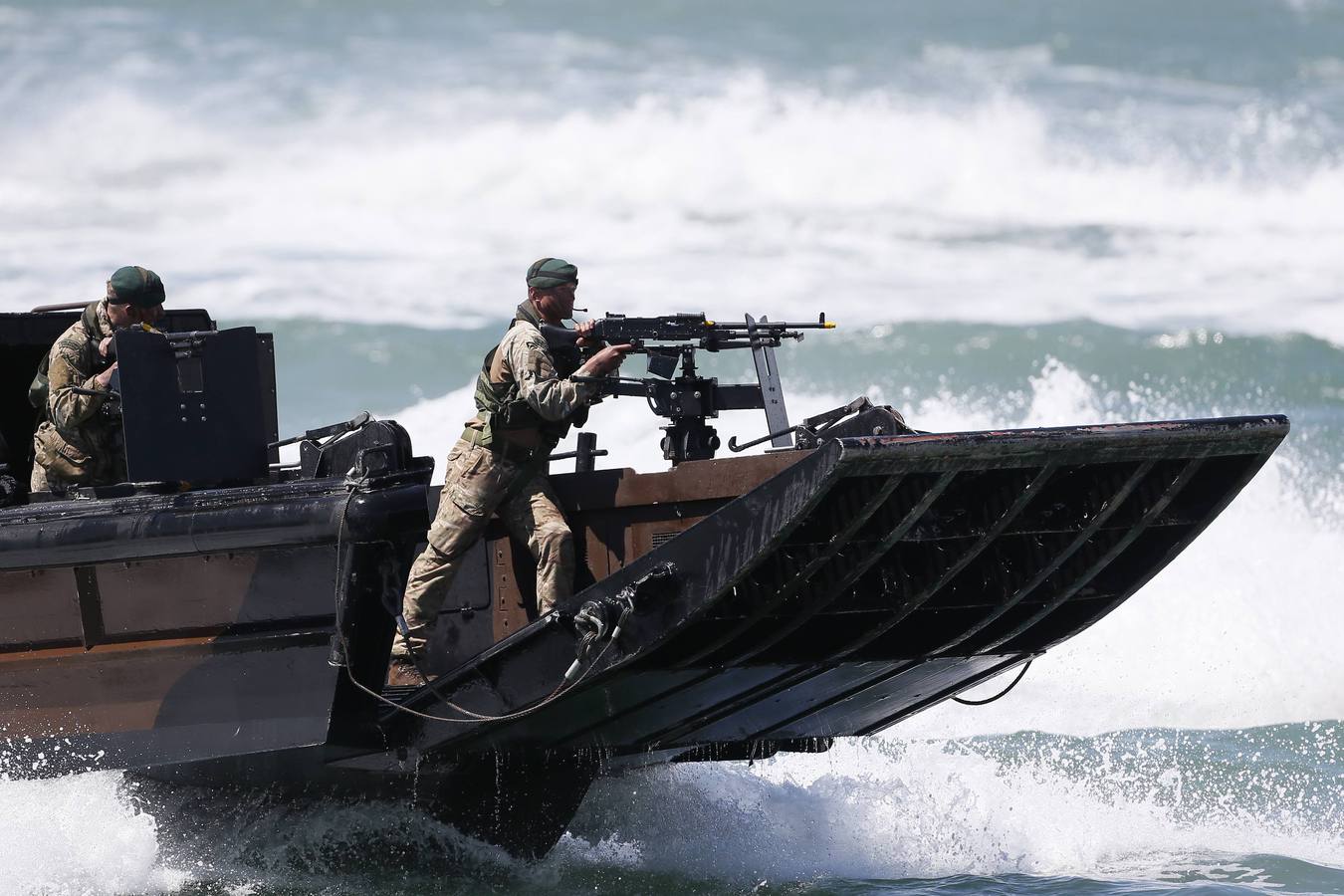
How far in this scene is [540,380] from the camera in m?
6.82

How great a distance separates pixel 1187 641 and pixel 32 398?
325 inches

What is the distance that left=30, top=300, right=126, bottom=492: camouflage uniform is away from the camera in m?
7.78

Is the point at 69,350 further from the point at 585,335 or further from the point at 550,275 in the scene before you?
the point at 585,335

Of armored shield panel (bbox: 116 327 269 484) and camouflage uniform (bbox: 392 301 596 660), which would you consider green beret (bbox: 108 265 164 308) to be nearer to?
armored shield panel (bbox: 116 327 269 484)

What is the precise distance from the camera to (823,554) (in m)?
6.18

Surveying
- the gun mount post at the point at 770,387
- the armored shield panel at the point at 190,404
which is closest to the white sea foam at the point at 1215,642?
the gun mount post at the point at 770,387

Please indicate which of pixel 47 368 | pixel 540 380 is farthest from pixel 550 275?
pixel 47 368

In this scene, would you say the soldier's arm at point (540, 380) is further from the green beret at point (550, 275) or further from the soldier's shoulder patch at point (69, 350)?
the soldier's shoulder patch at point (69, 350)

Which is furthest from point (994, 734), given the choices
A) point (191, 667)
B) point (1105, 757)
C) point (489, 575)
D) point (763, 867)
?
point (191, 667)

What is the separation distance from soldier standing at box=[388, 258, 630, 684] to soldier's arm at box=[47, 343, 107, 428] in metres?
1.65

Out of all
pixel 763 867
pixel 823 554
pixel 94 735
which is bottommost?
pixel 763 867

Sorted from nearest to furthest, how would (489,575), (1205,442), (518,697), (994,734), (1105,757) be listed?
(1205,442)
(518,697)
(489,575)
(1105,757)
(994,734)

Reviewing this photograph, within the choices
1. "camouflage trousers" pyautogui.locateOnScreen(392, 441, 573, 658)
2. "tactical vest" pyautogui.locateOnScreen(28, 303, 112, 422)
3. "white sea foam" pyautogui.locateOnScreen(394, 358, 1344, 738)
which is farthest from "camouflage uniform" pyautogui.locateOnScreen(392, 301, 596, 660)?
"white sea foam" pyautogui.locateOnScreen(394, 358, 1344, 738)

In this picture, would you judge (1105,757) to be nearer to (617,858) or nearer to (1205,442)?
(617,858)
